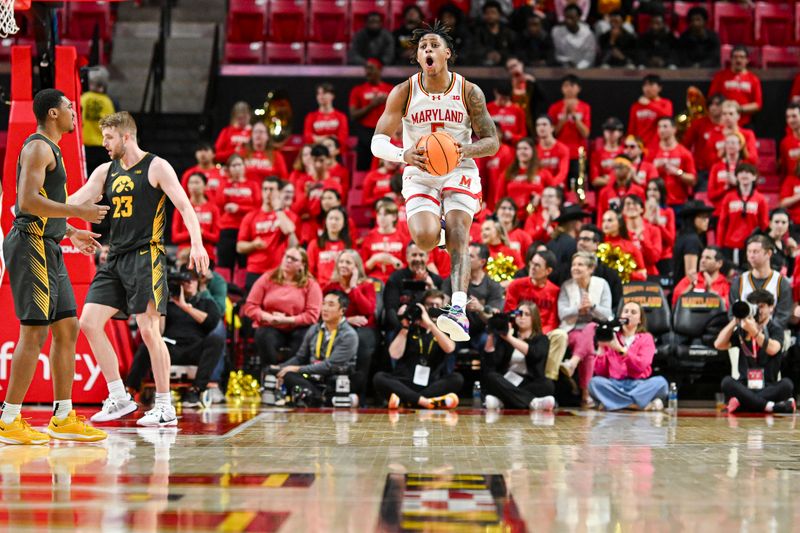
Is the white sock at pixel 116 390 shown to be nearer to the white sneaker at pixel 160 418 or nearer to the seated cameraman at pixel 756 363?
the white sneaker at pixel 160 418

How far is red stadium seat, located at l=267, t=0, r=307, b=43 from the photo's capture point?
1677 cm

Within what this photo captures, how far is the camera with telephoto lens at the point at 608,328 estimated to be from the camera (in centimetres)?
957

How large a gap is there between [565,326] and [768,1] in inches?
367

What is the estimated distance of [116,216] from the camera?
743 cm

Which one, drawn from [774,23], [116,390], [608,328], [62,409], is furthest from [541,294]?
[774,23]

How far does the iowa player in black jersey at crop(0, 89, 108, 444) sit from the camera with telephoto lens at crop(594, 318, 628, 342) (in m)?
4.76

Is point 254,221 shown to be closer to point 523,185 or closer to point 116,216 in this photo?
point 523,185

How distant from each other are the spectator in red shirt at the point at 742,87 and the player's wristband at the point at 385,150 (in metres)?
8.97

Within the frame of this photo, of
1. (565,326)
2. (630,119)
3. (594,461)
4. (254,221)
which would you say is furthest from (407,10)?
(594,461)

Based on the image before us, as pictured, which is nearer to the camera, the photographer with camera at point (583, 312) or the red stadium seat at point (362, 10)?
the photographer with camera at point (583, 312)

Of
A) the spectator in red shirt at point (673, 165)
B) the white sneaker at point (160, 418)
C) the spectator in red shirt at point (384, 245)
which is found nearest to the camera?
the white sneaker at point (160, 418)

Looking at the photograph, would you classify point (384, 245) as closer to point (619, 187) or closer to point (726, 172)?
point (619, 187)

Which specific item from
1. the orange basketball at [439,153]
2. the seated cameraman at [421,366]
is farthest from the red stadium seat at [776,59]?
the orange basketball at [439,153]

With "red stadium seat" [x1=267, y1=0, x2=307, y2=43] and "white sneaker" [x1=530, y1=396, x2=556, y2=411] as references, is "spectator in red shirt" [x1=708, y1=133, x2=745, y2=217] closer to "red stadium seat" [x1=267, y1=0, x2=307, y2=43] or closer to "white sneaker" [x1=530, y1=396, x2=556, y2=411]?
"white sneaker" [x1=530, y1=396, x2=556, y2=411]
